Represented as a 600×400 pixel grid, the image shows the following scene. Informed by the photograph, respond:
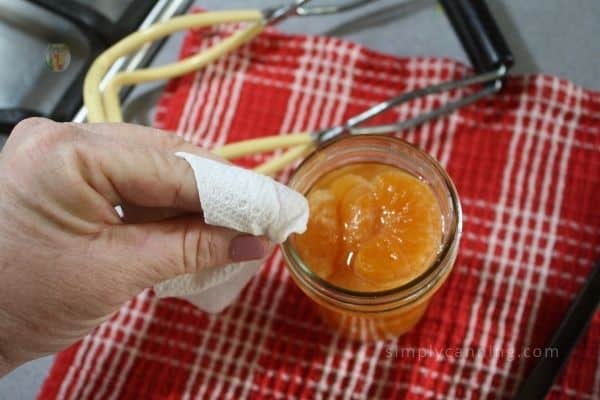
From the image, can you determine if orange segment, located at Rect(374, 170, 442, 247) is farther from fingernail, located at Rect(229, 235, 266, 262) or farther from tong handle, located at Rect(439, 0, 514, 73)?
tong handle, located at Rect(439, 0, 514, 73)

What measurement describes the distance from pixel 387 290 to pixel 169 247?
0.14m

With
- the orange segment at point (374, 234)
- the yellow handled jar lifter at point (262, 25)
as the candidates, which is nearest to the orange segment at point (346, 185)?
the orange segment at point (374, 234)

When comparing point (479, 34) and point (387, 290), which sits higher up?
point (479, 34)

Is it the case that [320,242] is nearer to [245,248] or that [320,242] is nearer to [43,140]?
[245,248]

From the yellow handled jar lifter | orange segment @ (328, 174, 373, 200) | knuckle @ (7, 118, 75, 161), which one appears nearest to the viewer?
knuckle @ (7, 118, 75, 161)

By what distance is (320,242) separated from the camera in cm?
42

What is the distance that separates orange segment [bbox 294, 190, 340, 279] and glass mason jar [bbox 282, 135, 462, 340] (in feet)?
0.04

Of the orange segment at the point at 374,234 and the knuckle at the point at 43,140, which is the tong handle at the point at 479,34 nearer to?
the orange segment at the point at 374,234

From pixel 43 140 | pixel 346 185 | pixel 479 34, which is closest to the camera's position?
pixel 43 140

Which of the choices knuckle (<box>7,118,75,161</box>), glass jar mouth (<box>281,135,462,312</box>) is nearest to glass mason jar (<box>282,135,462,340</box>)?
glass jar mouth (<box>281,135,462,312</box>)

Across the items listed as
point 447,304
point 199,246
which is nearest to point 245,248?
point 199,246

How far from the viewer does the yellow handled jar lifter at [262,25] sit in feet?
1.78

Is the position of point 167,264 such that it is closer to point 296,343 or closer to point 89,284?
point 89,284

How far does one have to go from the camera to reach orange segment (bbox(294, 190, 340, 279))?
421 mm
